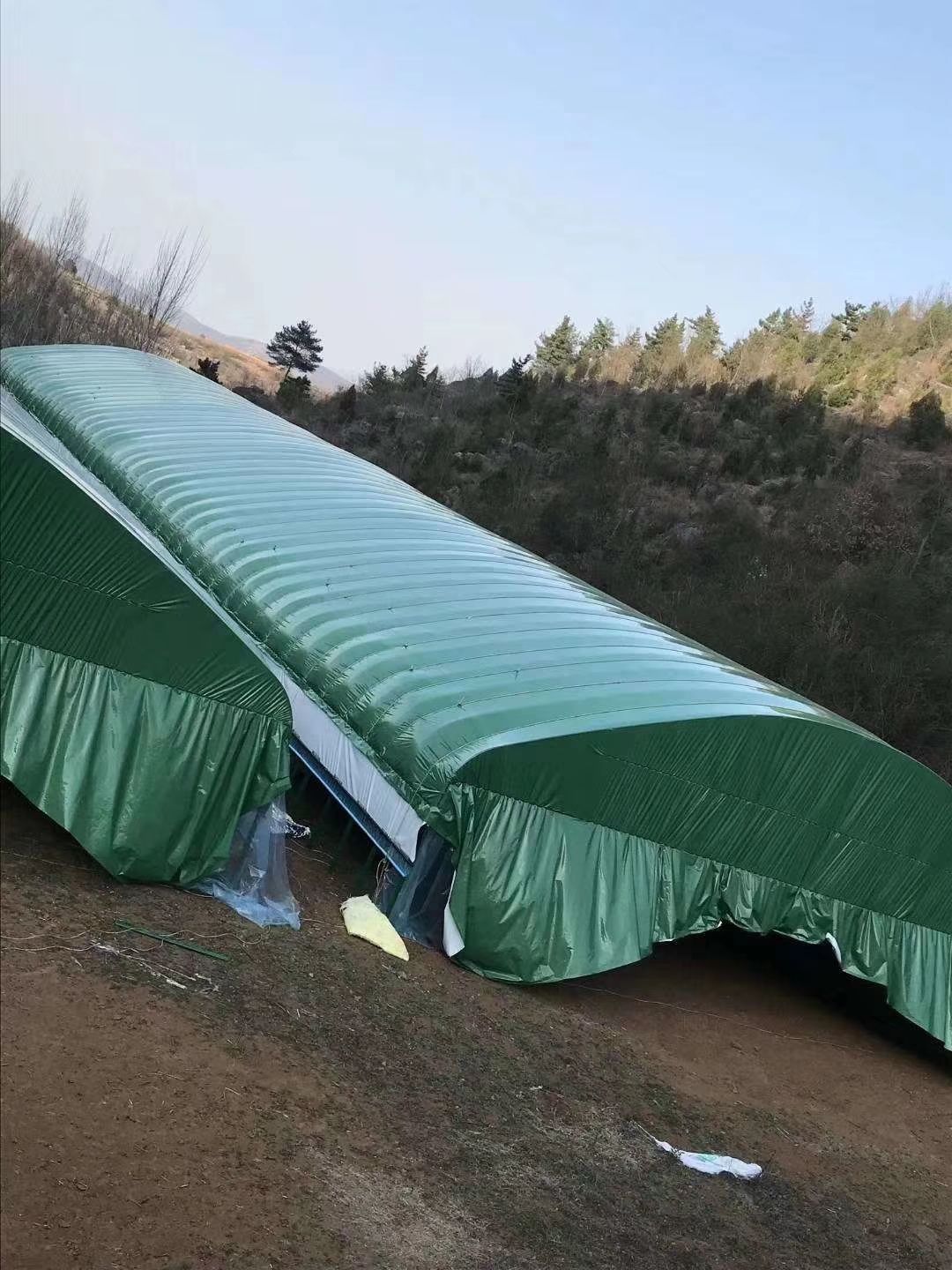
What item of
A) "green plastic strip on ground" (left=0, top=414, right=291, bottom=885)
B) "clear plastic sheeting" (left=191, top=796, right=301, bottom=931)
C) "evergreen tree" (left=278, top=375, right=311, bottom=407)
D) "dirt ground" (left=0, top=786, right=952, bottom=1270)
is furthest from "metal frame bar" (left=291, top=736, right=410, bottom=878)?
"evergreen tree" (left=278, top=375, right=311, bottom=407)

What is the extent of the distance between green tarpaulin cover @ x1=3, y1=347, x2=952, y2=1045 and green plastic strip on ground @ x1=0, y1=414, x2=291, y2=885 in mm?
1763

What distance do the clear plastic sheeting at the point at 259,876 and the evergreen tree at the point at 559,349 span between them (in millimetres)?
49836

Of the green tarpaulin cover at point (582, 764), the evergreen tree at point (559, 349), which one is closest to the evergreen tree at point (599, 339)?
the evergreen tree at point (559, 349)

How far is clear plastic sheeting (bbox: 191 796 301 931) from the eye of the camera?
8516mm

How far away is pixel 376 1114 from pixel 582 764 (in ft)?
12.3

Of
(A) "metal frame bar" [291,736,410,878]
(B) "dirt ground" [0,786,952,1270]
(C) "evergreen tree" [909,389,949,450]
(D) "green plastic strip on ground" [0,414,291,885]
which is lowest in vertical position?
(B) "dirt ground" [0,786,952,1270]

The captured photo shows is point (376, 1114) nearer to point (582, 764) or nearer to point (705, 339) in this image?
point (582, 764)

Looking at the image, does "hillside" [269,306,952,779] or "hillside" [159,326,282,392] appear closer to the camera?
"hillside" [269,306,952,779]

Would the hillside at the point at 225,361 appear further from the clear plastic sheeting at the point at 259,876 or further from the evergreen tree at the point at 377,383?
the clear plastic sheeting at the point at 259,876

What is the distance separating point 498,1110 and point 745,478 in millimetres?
33473

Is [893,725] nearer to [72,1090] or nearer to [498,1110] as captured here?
[498,1110]

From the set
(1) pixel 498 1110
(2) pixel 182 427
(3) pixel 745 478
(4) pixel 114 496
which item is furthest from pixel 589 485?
(1) pixel 498 1110

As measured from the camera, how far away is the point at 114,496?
15.6 m

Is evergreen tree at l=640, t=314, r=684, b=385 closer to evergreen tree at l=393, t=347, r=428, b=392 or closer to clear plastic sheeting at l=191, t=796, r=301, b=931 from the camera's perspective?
evergreen tree at l=393, t=347, r=428, b=392
